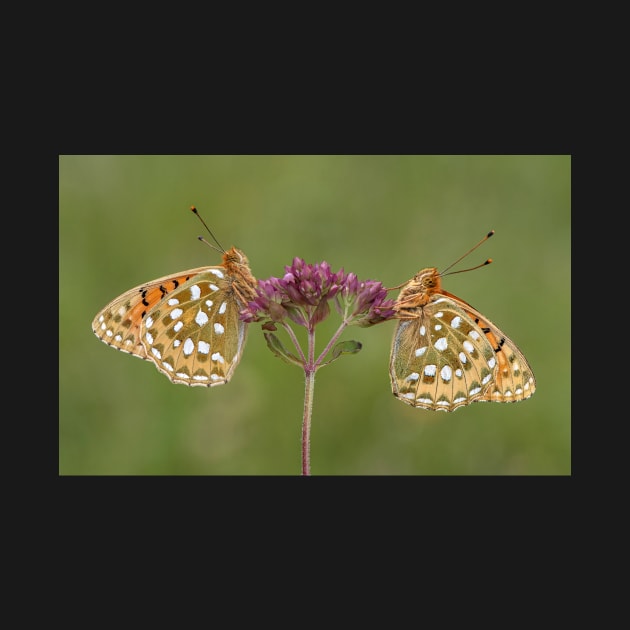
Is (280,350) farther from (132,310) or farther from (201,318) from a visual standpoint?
(132,310)

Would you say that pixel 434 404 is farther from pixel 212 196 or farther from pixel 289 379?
pixel 212 196

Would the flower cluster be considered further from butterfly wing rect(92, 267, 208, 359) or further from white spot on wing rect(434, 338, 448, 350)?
butterfly wing rect(92, 267, 208, 359)

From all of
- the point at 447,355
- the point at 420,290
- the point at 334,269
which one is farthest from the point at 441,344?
the point at 334,269

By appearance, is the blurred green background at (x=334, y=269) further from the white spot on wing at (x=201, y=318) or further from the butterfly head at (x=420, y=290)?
the butterfly head at (x=420, y=290)

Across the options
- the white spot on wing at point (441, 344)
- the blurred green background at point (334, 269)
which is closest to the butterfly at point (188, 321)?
the white spot on wing at point (441, 344)

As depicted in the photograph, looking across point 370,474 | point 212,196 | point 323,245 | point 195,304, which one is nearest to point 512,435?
point 370,474
